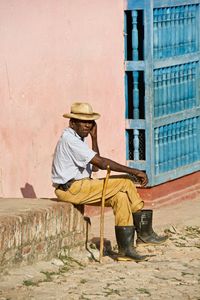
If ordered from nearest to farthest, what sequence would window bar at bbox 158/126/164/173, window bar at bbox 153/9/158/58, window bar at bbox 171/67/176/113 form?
window bar at bbox 153/9/158/58 → window bar at bbox 158/126/164/173 → window bar at bbox 171/67/176/113

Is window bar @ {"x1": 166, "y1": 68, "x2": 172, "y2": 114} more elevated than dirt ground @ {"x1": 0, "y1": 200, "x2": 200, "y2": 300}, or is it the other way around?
window bar @ {"x1": 166, "y1": 68, "x2": 172, "y2": 114}

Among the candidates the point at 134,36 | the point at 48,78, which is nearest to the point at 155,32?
the point at 134,36

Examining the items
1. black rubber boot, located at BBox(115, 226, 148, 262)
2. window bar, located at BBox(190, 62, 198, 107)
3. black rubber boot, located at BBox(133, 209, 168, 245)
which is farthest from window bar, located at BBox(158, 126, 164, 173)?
black rubber boot, located at BBox(115, 226, 148, 262)

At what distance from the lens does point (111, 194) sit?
1029 cm

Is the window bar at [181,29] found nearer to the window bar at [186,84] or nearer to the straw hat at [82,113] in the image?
the window bar at [186,84]

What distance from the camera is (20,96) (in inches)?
440

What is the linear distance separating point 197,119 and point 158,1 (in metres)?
1.67

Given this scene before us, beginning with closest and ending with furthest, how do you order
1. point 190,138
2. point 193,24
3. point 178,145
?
point 178,145 → point 193,24 → point 190,138

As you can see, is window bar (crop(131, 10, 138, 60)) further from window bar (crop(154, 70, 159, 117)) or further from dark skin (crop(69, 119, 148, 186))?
dark skin (crop(69, 119, 148, 186))

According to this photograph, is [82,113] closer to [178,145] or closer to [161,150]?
[161,150]

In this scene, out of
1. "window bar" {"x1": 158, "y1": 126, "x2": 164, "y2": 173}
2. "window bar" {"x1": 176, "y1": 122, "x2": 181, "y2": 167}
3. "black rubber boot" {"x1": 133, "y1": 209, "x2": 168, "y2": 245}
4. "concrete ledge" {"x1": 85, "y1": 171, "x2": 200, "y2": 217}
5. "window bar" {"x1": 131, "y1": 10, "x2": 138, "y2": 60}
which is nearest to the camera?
"black rubber boot" {"x1": 133, "y1": 209, "x2": 168, "y2": 245}

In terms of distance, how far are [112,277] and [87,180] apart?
105 cm

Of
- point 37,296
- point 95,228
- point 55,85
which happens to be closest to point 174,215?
point 95,228

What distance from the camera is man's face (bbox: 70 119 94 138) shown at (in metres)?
10.4
